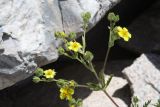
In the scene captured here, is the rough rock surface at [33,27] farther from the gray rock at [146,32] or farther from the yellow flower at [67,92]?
the gray rock at [146,32]

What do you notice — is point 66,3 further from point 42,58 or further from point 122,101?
point 122,101

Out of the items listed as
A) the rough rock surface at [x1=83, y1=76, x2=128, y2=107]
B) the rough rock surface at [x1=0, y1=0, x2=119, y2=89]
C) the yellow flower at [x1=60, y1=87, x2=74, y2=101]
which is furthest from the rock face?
the yellow flower at [x1=60, y1=87, x2=74, y2=101]

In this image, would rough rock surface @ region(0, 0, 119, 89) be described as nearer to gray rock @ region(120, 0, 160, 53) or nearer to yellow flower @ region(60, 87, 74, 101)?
yellow flower @ region(60, 87, 74, 101)

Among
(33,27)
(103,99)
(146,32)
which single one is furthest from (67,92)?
(146,32)

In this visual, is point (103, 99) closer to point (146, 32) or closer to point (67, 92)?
point (146, 32)

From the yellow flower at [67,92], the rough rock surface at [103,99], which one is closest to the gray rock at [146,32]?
the rough rock surface at [103,99]

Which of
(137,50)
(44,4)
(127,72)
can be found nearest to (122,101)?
(127,72)
